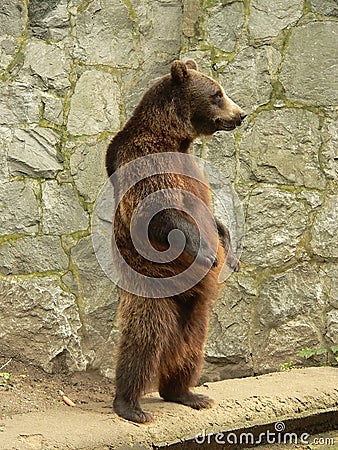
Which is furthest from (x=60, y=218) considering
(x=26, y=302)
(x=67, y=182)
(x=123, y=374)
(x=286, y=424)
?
(x=286, y=424)

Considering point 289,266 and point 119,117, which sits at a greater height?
point 119,117

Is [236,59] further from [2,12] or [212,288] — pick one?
[212,288]

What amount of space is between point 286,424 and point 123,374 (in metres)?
1.04

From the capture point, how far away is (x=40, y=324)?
5.50 meters

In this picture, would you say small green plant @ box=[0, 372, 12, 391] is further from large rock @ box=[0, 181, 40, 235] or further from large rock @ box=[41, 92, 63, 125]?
large rock @ box=[41, 92, 63, 125]

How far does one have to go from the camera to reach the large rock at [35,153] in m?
5.59

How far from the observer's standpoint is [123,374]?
3986mm

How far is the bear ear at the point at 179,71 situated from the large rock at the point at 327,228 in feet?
6.01

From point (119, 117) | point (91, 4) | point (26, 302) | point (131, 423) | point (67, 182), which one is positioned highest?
point (91, 4)

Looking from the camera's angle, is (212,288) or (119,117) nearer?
(212,288)

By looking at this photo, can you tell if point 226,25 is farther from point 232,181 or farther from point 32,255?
point 32,255

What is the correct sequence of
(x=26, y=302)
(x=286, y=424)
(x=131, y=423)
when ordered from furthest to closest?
(x=26, y=302), (x=286, y=424), (x=131, y=423)

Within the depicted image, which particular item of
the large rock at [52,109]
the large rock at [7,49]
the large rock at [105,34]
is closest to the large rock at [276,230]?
the large rock at [105,34]

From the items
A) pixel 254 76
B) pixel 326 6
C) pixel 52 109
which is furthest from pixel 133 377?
pixel 326 6
